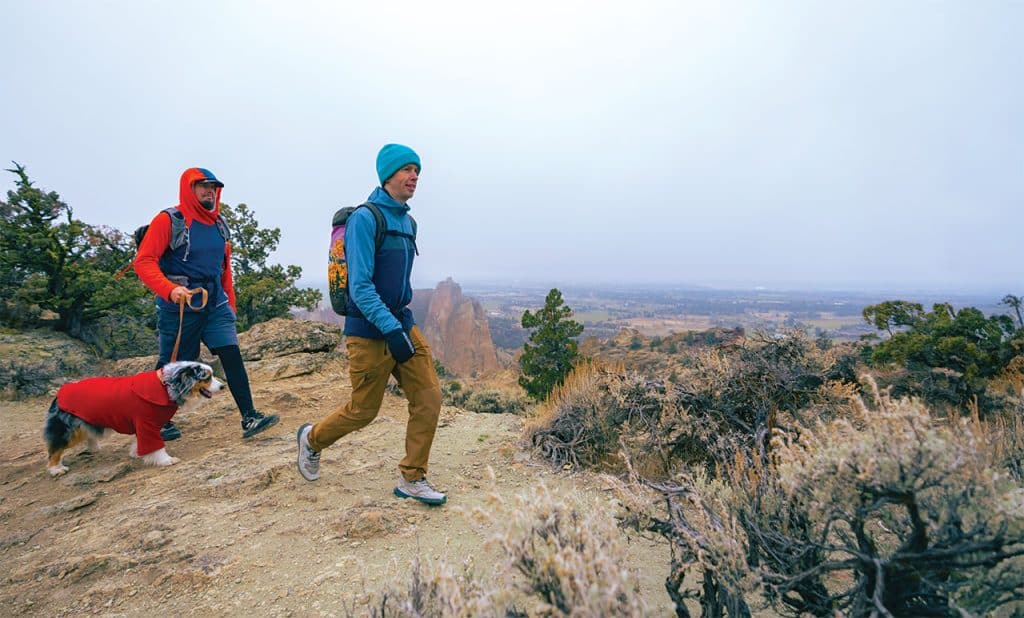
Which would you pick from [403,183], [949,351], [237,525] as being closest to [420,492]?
[237,525]

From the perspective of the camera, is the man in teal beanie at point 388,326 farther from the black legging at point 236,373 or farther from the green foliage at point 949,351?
the green foliage at point 949,351

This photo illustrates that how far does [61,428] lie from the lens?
382 cm

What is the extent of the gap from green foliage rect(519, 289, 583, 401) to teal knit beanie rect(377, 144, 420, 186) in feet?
29.9

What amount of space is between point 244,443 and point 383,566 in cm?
281

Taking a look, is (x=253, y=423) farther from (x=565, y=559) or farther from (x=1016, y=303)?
(x=1016, y=303)

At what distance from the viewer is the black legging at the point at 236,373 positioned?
14.4ft

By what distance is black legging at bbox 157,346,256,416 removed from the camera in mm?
4398

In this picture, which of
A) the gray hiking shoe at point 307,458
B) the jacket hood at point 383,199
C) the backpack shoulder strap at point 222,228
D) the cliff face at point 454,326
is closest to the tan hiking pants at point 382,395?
the gray hiking shoe at point 307,458

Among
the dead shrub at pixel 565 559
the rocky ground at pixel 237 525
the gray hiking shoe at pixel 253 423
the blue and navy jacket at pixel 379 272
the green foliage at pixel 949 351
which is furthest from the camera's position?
the green foliage at pixel 949 351

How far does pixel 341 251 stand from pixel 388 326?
0.66m

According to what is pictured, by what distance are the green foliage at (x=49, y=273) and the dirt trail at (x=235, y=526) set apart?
16.1 feet

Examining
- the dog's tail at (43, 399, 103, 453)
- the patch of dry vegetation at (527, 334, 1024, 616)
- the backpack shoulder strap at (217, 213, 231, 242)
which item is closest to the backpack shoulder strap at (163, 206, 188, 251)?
the backpack shoulder strap at (217, 213, 231, 242)

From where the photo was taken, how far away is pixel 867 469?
4.90 feet

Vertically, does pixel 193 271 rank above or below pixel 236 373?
above
